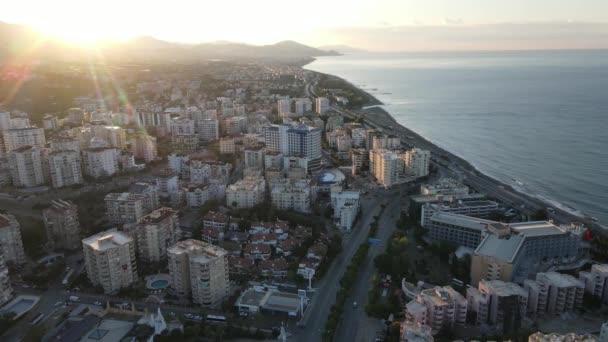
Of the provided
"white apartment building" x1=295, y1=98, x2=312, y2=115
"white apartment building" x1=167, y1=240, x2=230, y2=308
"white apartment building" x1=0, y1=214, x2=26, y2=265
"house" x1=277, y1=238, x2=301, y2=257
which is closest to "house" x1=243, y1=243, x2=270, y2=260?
"house" x1=277, y1=238, x2=301, y2=257

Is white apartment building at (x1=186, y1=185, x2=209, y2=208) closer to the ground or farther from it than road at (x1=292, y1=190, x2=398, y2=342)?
farther from it

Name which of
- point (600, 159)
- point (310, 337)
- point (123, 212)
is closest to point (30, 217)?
point (123, 212)

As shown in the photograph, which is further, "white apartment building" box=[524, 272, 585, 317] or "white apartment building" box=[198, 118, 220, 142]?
"white apartment building" box=[198, 118, 220, 142]

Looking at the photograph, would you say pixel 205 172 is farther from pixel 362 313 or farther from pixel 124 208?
pixel 362 313

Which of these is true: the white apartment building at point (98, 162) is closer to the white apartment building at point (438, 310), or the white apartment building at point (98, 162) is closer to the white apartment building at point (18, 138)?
the white apartment building at point (18, 138)

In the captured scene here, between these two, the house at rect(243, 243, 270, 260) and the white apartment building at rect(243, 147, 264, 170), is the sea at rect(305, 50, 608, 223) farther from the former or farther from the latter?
the house at rect(243, 243, 270, 260)

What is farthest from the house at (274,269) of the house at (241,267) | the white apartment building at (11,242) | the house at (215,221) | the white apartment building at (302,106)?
the white apartment building at (302,106)

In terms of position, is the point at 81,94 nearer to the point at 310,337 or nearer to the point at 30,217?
the point at 30,217
